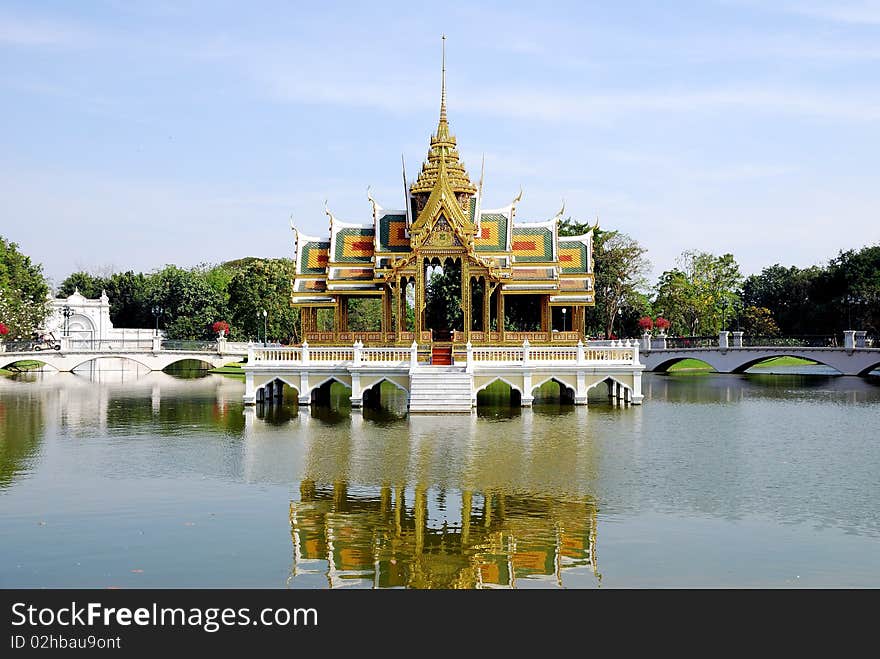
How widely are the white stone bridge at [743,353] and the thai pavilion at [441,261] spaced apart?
2305cm

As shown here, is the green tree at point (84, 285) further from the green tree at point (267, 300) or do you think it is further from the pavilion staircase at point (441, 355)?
the pavilion staircase at point (441, 355)

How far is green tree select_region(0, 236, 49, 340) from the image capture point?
6066cm

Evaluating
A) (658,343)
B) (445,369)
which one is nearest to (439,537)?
(445,369)

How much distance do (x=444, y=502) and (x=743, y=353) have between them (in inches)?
1804

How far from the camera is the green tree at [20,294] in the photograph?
199ft

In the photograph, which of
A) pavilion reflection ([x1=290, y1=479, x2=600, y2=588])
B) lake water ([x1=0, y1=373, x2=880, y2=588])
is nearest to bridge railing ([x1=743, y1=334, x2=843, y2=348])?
lake water ([x1=0, y1=373, x2=880, y2=588])

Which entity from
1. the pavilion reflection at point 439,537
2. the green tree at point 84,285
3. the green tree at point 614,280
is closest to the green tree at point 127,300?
the green tree at point 84,285

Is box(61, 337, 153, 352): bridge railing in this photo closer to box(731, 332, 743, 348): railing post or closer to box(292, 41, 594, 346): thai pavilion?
box(292, 41, 594, 346): thai pavilion

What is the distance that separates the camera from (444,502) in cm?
1410

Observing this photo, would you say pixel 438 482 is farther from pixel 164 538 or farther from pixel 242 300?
pixel 242 300

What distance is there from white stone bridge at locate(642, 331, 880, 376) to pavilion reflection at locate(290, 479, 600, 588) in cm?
4212

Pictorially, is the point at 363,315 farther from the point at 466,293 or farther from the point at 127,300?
the point at 466,293

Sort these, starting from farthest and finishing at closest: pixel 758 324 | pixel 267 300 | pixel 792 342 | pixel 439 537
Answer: pixel 758 324 → pixel 267 300 → pixel 792 342 → pixel 439 537
